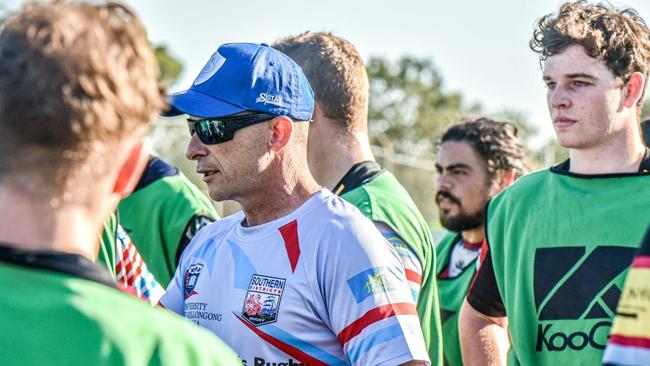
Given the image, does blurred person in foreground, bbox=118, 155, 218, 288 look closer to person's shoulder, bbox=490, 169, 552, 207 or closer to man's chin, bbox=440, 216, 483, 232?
man's chin, bbox=440, 216, 483, 232

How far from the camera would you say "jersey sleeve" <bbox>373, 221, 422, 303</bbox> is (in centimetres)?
402

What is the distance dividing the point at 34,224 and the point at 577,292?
91.0 inches

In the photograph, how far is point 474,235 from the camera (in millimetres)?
6664

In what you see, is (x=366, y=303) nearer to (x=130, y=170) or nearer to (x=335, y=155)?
(x=130, y=170)

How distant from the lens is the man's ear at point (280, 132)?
147 inches

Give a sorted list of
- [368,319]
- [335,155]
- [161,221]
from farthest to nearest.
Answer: [161,221], [335,155], [368,319]

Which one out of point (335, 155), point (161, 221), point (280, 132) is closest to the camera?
point (280, 132)

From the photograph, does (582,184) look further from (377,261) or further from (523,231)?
(377,261)

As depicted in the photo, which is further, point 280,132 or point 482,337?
point 482,337

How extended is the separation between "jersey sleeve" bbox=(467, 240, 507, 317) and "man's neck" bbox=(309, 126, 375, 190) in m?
0.85

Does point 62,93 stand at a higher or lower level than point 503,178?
higher

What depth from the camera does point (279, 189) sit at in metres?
3.66

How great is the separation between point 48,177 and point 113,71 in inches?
9.3

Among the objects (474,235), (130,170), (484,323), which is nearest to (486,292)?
(484,323)
